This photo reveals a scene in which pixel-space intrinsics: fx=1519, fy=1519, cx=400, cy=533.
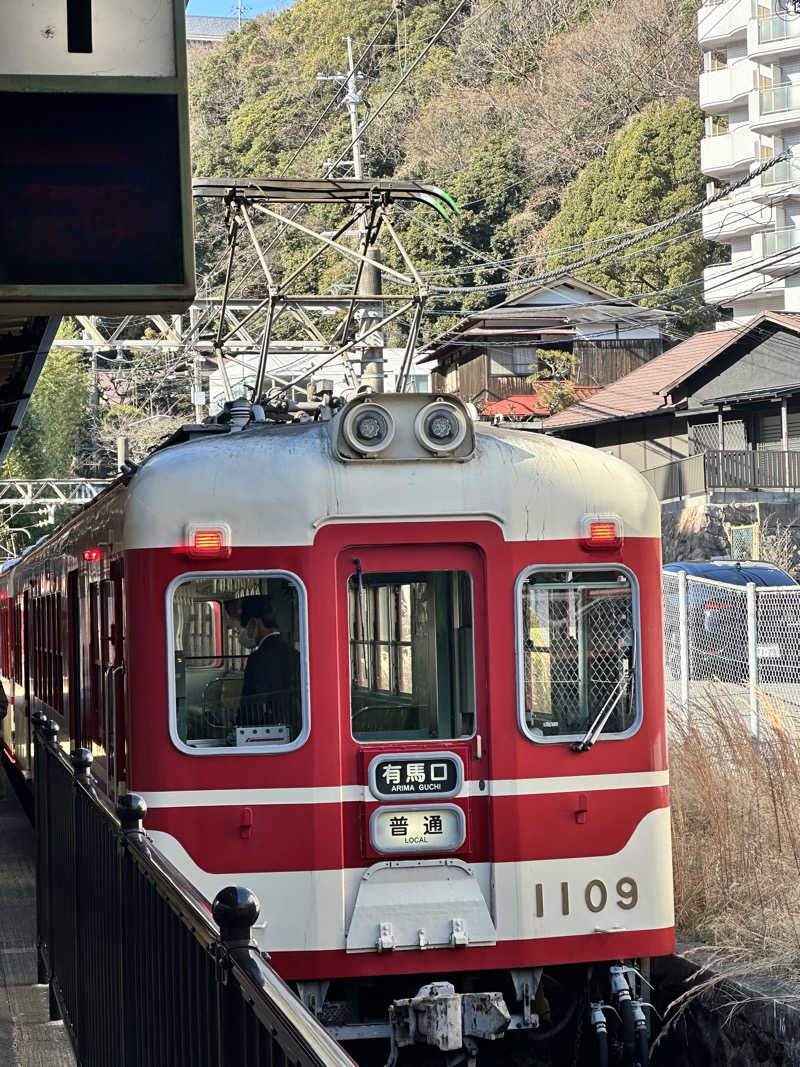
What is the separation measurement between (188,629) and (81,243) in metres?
2.91

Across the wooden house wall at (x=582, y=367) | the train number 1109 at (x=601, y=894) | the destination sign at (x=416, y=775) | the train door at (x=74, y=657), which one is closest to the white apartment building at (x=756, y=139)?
the wooden house wall at (x=582, y=367)

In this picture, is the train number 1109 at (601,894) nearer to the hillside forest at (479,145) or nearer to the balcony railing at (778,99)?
the hillside forest at (479,145)

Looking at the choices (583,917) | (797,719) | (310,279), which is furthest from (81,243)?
(310,279)

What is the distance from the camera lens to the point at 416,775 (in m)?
6.55

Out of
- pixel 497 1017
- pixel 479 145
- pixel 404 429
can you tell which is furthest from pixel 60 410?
pixel 497 1017

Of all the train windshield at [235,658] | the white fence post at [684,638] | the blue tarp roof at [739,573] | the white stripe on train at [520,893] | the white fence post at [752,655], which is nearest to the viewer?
the white stripe on train at [520,893]

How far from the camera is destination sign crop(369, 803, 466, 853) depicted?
6.52 metres

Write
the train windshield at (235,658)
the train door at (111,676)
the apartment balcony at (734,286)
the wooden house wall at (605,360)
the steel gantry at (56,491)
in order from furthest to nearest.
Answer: the apartment balcony at (734,286) < the wooden house wall at (605,360) < the steel gantry at (56,491) < the train door at (111,676) < the train windshield at (235,658)

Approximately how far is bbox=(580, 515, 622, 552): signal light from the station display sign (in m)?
3.14

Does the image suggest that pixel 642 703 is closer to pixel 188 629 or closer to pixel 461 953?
pixel 461 953

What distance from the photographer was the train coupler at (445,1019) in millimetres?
6250

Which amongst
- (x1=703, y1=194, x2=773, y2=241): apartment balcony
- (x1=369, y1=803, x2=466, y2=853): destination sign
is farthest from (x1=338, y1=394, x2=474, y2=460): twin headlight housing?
(x1=703, y1=194, x2=773, y2=241): apartment balcony

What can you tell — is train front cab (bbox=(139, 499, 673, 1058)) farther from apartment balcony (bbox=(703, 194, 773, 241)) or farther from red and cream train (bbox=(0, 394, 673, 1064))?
apartment balcony (bbox=(703, 194, 773, 241))

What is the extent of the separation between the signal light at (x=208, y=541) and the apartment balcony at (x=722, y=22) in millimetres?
55943
